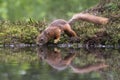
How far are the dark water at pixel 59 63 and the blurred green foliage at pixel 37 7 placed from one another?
15.1 meters

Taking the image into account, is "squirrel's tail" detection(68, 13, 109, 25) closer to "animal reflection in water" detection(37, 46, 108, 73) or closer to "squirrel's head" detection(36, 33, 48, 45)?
"squirrel's head" detection(36, 33, 48, 45)

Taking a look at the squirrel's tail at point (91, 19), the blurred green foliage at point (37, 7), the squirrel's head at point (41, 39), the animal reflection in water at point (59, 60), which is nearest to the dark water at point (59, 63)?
the animal reflection in water at point (59, 60)

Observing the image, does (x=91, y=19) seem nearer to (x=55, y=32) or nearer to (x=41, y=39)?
(x=55, y=32)

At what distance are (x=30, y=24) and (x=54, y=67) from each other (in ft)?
12.1

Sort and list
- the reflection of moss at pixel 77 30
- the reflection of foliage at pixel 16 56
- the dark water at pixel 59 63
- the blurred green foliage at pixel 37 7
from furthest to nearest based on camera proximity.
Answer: the blurred green foliage at pixel 37 7 → the reflection of moss at pixel 77 30 → the reflection of foliage at pixel 16 56 → the dark water at pixel 59 63

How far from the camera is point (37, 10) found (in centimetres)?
3253

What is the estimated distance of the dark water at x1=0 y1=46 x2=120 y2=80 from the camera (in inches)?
325

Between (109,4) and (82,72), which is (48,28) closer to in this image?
(109,4)

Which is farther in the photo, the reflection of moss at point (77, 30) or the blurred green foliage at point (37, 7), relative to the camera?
the blurred green foliage at point (37, 7)

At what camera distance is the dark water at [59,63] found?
27.1 ft

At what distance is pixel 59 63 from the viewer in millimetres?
9508

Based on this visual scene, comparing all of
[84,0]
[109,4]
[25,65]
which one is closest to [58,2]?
[84,0]

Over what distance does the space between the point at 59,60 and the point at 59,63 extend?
0.34 meters

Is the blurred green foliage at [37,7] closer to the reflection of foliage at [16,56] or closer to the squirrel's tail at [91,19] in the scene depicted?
the squirrel's tail at [91,19]
